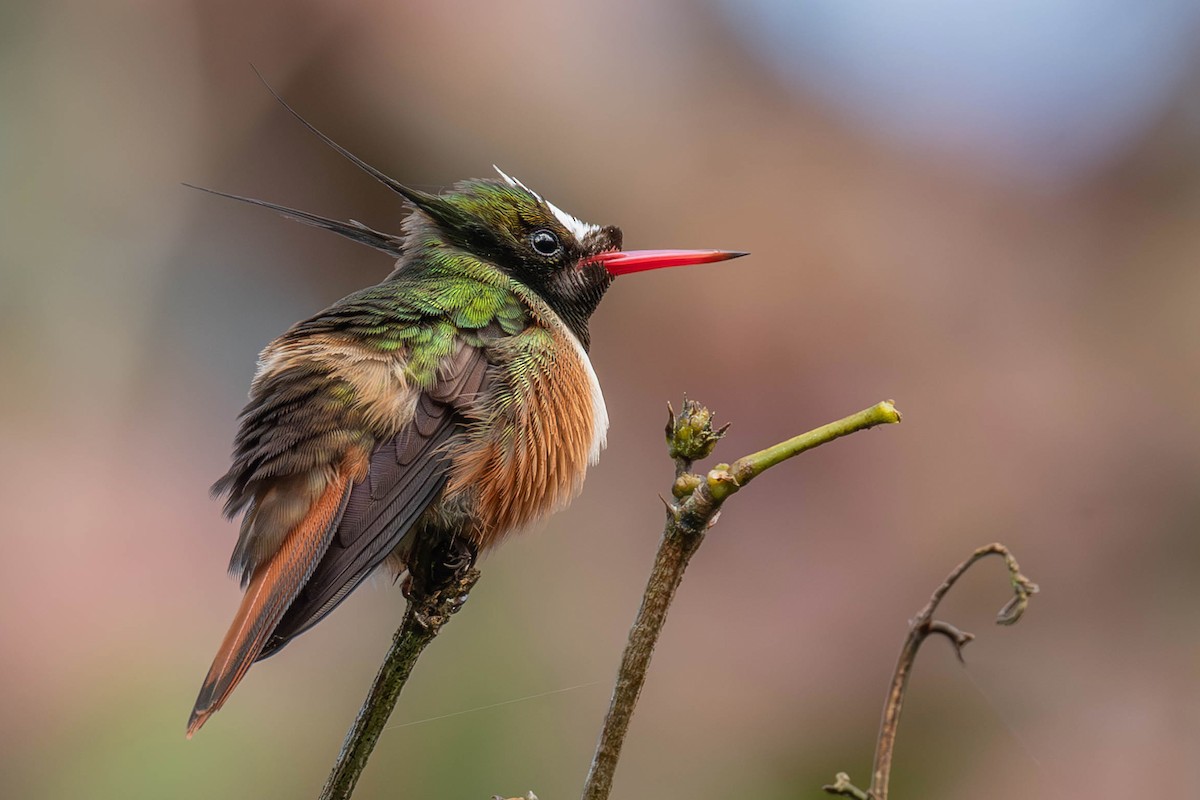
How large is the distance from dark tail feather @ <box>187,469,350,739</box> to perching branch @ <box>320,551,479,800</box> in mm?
207

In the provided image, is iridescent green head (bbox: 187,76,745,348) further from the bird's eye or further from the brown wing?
the brown wing

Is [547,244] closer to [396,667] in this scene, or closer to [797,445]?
[396,667]

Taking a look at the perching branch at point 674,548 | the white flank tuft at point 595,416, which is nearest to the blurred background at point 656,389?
the white flank tuft at point 595,416

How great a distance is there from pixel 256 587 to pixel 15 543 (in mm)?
4091

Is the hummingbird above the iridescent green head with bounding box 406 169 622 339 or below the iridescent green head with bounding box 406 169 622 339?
below

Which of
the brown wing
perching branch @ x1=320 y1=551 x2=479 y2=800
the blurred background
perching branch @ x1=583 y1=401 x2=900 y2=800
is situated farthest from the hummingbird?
the blurred background

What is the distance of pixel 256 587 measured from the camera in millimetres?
1891

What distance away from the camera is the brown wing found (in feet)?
6.36

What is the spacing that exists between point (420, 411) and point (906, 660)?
1.16 metres

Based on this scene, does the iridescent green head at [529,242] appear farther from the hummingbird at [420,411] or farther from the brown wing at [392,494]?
the brown wing at [392,494]

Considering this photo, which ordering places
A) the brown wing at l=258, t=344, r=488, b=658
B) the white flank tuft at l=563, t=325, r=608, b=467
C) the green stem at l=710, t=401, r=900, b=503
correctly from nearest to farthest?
the green stem at l=710, t=401, r=900, b=503 < the brown wing at l=258, t=344, r=488, b=658 < the white flank tuft at l=563, t=325, r=608, b=467

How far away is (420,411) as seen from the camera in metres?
2.23

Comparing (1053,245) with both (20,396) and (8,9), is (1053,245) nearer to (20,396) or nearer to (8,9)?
(20,396)

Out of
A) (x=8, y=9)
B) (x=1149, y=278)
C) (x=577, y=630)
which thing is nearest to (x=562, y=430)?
(x=577, y=630)
